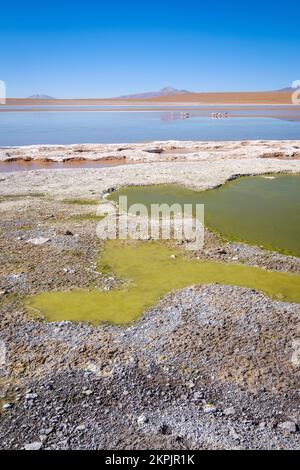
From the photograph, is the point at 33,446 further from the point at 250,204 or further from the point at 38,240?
the point at 250,204

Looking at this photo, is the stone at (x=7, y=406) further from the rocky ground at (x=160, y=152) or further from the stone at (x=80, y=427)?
the rocky ground at (x=160, y=152)

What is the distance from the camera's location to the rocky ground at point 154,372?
6.26m

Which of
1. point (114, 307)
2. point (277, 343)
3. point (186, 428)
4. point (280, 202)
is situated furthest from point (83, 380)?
point (280, 202)

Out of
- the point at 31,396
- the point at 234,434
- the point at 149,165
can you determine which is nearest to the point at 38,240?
the point at 31,396

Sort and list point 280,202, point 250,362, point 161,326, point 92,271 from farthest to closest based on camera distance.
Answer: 1. point 280,202
2. point 92,271
3. point 161,326
4. point 250,362

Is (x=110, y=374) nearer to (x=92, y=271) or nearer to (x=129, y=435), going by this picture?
(x=129, y=435)

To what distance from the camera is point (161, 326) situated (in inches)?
354

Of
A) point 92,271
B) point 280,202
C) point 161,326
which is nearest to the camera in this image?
point 161,326

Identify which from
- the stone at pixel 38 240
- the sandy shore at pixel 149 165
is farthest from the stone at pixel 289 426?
the sandy shore at pixel 149 165

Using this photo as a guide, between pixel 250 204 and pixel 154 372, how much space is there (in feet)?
42.4

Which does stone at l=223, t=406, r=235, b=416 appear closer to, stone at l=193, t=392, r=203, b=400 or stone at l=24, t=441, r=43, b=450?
stone at l=193, t=392, r=203, b=400

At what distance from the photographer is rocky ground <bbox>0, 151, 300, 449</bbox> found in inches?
247

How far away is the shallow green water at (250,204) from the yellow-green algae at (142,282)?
2522mm
